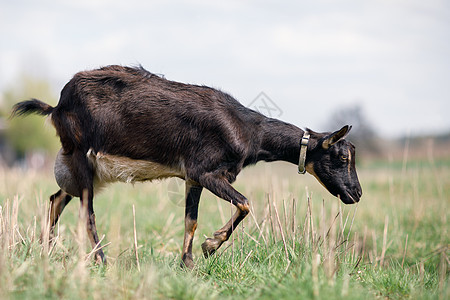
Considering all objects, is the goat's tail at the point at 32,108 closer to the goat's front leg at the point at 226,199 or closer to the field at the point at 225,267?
the field at the point at 225,267

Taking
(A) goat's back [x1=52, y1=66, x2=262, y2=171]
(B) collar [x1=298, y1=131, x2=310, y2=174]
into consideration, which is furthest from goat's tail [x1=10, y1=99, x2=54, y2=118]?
(B) collar [x1=298, y1=131, x2=310, y2=174]

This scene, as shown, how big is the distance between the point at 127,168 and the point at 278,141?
67.2 inches

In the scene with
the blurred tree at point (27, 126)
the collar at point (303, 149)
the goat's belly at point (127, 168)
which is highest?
the collar at point (303, 149)

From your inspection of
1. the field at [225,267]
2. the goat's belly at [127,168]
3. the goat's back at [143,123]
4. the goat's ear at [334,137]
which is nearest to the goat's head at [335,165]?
the goat's ear at [334,137]

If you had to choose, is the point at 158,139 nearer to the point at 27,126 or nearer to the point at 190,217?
the point at 190,217

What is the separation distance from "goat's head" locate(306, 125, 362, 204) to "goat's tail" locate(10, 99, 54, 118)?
3066 mm

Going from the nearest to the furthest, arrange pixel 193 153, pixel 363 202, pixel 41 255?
pixel 41 255 → pixel 193 153 → pixel 363 202

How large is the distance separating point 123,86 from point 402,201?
6.86m

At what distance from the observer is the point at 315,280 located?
10.2ft

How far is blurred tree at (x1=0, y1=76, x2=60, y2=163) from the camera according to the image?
35.4m

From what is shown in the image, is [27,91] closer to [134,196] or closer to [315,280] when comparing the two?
[134,196]

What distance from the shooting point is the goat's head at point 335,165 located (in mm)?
4867

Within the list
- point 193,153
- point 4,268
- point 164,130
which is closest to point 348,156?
point 193,153

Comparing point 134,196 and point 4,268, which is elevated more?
point 4,268
